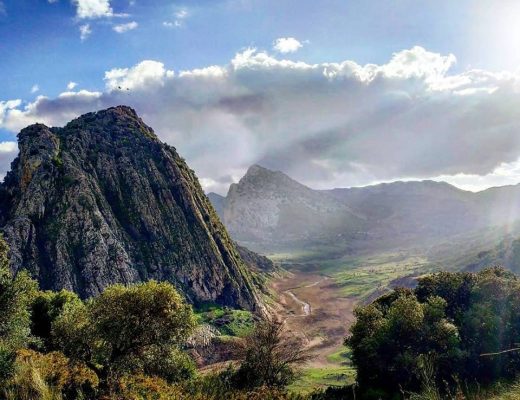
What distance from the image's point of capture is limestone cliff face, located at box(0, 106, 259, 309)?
130 m

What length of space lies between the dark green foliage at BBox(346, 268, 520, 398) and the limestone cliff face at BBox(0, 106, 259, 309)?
305ft

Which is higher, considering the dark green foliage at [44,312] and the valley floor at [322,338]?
the dark green foliage at [44,312]

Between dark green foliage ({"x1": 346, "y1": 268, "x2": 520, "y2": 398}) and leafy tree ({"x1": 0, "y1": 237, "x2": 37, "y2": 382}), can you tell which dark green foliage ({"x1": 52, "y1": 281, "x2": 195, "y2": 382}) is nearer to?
leafy tree ({"x1": 0, "y1": 237, "x2": 37, "y2": 382})

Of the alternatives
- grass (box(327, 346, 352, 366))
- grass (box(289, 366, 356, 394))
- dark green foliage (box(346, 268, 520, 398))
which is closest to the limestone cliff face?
grass (box(327, 346, 352, 366))

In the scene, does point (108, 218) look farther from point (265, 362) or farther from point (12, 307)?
point (12, 307)

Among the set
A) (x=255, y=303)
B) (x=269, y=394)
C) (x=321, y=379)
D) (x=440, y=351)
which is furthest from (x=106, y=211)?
(x=269, y=394)

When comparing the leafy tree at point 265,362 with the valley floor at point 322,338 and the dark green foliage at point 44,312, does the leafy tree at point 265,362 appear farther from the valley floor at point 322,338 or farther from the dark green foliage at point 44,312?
the dark green foliage at point 44,312

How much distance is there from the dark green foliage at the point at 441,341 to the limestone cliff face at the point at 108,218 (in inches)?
3664

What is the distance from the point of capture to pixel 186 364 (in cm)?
6003

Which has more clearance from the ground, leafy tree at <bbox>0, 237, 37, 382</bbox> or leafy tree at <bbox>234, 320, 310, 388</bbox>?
leafy tree at <bbox>0, 237, 37, 382</bbox>

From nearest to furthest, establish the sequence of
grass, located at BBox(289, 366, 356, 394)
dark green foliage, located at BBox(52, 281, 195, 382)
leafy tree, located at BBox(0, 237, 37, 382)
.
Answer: dark green foliage, located at BBox(52, 281, 195, 382)
leafy tree, located at BBox(0, 237, 37, 382)
grass, located at BBox(289, 366, 356, 394)

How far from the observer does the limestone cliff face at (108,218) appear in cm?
13025

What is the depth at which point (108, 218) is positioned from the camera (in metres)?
152

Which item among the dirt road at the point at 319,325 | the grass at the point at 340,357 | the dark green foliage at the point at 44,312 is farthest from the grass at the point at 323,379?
the dark green foliage at the point at 44,312
